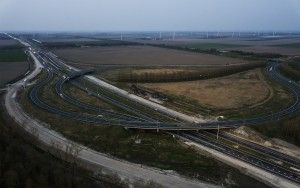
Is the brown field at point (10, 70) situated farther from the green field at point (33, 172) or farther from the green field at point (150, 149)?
the green field at point (33, 172)

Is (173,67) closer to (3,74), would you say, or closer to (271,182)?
(3,74)

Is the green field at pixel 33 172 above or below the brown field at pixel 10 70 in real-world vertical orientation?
above

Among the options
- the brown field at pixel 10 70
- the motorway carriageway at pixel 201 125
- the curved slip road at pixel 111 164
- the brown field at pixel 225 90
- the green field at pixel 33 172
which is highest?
the green field at pixel 33 172

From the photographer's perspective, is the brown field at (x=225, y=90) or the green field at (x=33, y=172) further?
the brown field at (x=225, y=90)

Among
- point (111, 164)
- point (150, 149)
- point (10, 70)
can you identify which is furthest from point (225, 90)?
point (10, 70)

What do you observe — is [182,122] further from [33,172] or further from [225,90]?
[33,172]

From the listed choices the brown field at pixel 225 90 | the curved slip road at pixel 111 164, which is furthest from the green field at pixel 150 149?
the brown field at pixel 225 90

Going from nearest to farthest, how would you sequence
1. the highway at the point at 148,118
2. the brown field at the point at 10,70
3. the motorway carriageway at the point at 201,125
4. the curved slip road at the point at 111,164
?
the curved slip road at the point at 111,164
the motorway carriageway at the point at 201,125
the highway at the point at 148,118
the brown field at the point at 10,70

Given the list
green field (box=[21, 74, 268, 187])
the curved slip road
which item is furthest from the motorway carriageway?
the curved slip road
